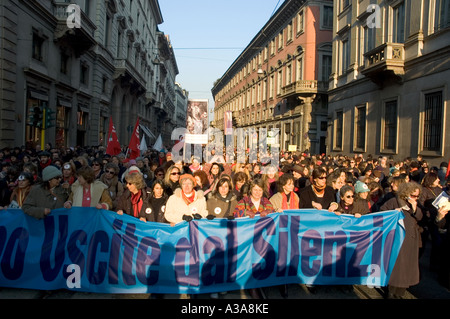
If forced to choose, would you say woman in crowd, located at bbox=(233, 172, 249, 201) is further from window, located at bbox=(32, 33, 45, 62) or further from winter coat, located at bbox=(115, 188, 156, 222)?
window, located at bbox=(32, 33, 45, 62)

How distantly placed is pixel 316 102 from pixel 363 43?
1011cm

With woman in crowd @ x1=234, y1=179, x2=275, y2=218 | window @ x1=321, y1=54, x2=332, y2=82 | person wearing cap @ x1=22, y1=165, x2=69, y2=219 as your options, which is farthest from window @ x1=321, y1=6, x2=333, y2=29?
person wearing cap @ x1=22, y1=165, x2=69, y2=219

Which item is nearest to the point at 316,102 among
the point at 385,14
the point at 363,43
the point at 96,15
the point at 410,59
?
the point at 363,43

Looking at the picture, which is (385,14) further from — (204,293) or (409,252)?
(204,293)

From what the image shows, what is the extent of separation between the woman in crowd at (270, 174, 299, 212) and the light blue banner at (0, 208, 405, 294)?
0.31m

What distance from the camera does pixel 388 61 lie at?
16.5 meters

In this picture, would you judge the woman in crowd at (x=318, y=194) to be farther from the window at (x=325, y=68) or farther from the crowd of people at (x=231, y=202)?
the window at (x=325, y=68)

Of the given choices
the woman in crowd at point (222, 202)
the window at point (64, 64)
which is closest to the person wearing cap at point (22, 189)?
the woman in crowd at point (222, 202)

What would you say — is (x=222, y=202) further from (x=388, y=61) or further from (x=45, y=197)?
(x=388, y=61)

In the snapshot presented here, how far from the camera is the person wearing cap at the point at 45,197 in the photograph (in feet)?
15.4

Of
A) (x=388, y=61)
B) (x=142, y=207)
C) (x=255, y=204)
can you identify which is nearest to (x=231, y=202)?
(x=255, y=204)

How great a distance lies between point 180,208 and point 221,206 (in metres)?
0.60

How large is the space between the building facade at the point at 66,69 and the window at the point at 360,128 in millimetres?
16116

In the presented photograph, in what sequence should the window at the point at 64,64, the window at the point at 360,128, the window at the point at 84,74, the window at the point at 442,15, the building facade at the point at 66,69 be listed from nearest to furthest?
1. the window at the point at 442,15
2. the building facade at the point at 66,69
3. the window at the point at 64,64
4. the window at the point at 360,128
5. the window at the point at 84,74
